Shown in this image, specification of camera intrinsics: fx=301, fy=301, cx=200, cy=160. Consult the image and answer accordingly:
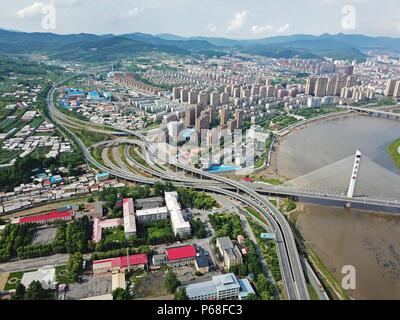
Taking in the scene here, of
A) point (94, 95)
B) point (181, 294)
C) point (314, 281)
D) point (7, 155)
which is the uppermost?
point (94, 95)

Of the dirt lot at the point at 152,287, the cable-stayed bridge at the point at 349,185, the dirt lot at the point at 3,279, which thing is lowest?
the dirt lot at the point at 3,279

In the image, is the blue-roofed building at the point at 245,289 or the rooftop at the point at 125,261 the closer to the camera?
the blue-roofed building at the point at 245,289

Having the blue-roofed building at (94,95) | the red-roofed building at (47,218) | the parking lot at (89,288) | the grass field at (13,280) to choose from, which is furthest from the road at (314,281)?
the blue-roofed building at (94,95)

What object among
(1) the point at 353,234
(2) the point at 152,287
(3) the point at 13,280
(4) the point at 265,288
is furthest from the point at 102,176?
(1) the point at 353,234

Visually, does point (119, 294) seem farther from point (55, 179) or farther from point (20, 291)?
point (55, 179)

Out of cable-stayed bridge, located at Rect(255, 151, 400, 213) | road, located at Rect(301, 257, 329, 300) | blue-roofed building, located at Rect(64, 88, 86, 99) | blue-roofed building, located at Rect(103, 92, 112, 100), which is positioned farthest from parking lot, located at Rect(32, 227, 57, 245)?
Answer: blue-roofed building, located at Rect(64, 88, 86, 99)

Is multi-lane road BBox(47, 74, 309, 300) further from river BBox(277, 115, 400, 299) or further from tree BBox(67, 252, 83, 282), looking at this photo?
tree BBox(67, 252, 83, 282)

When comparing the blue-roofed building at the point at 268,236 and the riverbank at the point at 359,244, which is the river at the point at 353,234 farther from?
the blue-roofed building at the point at 268,236
